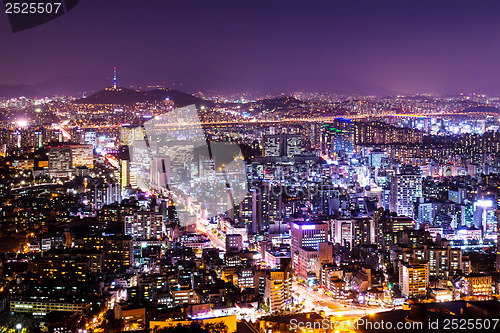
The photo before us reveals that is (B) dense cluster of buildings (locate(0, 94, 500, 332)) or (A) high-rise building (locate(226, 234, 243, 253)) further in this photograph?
(A) high-rise building (locate(226, 234, 243, 253))

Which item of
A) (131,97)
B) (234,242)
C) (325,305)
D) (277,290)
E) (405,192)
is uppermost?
(131,97)

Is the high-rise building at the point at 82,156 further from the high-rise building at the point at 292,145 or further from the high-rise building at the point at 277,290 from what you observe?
the high-rise building at the point at 277,290

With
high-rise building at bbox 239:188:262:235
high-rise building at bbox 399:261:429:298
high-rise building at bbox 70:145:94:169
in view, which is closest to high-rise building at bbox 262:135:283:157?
high-rise building at bbox 70:145:94:169

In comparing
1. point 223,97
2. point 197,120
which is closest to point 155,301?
point 197,120

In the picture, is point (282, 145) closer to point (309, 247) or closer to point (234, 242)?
point (234, 242)

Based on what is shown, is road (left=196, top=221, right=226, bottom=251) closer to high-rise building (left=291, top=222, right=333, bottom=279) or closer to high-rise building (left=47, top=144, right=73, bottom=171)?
high-rise building (left=291, top=222, right=333, bottom=279)

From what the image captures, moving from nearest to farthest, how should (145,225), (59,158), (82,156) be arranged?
(145,225) < (59,158) < (82,156)

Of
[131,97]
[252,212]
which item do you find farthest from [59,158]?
[131,97]

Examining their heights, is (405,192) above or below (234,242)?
above

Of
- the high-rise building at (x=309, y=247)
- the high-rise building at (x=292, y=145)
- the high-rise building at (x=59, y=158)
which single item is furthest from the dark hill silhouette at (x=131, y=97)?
the high-rise building at (x=309, y=247)
